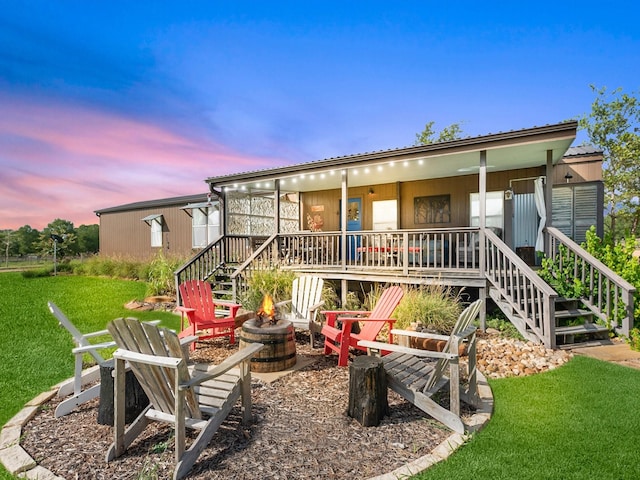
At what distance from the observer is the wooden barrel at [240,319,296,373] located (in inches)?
160

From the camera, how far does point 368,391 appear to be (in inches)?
111

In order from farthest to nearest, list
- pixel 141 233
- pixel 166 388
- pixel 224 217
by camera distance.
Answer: pixel 141 233, pixel 224 217, pixel 166 388

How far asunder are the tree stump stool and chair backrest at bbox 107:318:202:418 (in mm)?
1273

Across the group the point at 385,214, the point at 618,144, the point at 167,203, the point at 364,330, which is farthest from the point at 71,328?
the point at 618,144

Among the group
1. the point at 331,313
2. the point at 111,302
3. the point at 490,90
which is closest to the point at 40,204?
the point at 111,302

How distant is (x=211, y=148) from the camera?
44.0ft

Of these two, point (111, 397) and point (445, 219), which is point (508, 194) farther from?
point (111, 397)

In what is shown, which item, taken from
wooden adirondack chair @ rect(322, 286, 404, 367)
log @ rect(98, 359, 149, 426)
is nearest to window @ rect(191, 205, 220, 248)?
wooden adirondack chair @ rect(322, 286, 404, 367)

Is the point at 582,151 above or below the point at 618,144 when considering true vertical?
below

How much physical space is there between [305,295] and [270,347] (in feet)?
6.16

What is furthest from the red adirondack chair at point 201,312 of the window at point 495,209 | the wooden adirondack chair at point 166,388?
the window at point 495,209

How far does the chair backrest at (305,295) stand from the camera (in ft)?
19.0

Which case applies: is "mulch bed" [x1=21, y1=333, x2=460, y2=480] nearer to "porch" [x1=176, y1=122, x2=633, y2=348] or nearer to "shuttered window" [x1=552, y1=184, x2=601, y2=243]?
"porch" [x1=176, y1=122, x2=633, y2=348]

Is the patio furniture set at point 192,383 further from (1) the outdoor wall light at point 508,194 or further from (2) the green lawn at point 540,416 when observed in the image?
(1) the outdoor wall light at point 508,194
